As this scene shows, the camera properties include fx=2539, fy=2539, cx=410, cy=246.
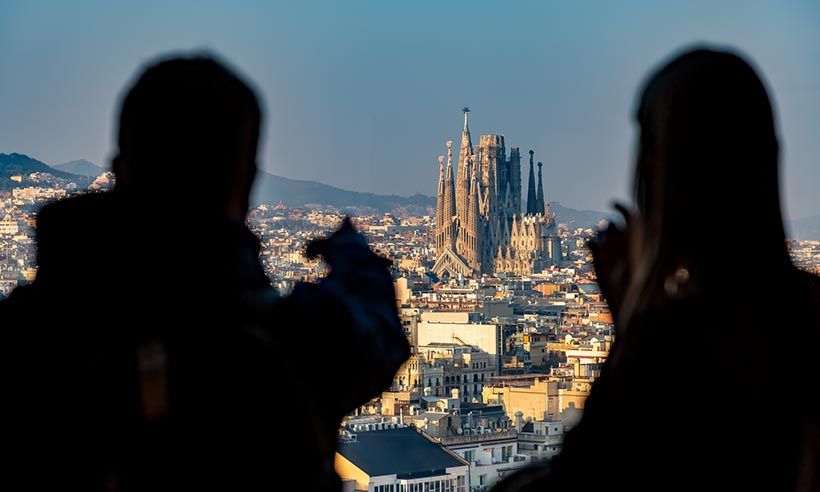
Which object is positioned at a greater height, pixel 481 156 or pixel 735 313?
pixel 481 156

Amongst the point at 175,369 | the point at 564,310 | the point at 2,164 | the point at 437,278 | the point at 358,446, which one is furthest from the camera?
the point at 437,278

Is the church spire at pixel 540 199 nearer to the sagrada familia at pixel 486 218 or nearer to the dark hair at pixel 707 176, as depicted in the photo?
the sagrada familia at pixel 486 218

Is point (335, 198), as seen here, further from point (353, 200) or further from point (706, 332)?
point (706, 332)

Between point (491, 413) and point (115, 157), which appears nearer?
point (115, 157)

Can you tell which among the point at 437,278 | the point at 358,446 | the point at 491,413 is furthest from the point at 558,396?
the point at 437,278

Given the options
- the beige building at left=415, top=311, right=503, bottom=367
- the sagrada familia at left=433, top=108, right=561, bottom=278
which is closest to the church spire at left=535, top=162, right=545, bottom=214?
the sagrada familia at left=433, top=108, right=561, bottom=278

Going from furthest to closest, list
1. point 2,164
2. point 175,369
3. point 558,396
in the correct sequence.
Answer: point 2,164, point 558,396, point 175,369

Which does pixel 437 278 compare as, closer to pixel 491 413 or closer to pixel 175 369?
pixel 491 413
